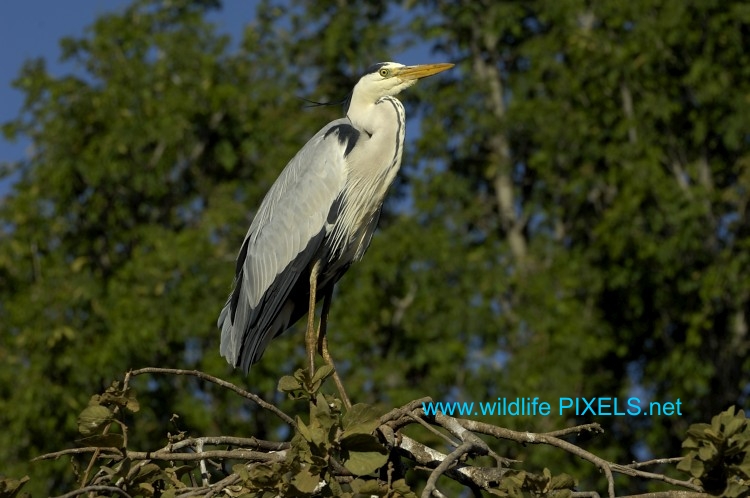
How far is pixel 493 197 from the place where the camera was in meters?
16.1

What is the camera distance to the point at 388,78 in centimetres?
674

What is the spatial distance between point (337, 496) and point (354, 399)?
7.75 metres

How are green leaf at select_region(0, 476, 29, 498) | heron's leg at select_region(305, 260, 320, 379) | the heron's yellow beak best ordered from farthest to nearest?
the heron's yellow beak < heron's leg at select_region(305, 260, 320, 379) < green leaf at select_region(0, 476, 29, 498)

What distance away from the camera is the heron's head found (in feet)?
21.9

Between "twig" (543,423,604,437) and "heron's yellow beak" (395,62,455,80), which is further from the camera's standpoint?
"heron's yellow beak" (395,62,455,80)

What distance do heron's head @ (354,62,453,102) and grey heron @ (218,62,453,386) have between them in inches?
2.7

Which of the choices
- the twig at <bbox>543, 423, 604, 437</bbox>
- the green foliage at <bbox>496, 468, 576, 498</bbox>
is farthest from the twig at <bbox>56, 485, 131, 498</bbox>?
the twig at <bbox>543, 423, 604, 437</bbox>

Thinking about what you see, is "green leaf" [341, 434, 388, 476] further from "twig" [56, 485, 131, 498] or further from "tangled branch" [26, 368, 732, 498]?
"twig" [56, 485, 131, 498]

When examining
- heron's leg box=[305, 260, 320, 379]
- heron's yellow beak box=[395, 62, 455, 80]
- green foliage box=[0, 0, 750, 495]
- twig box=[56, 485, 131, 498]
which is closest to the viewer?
twig box=[56, 485, 131, 498]

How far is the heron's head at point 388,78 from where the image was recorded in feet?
21.9

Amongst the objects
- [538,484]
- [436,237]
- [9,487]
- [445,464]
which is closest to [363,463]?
[445,464]

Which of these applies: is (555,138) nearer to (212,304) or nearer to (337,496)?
(212,304)

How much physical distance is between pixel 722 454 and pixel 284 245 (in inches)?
117

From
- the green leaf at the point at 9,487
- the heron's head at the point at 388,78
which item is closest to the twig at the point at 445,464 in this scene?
the green leaf at the point at 9,487
